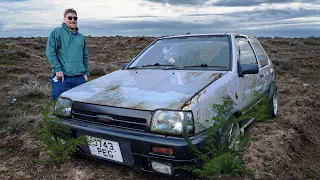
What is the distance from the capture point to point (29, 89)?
689cm

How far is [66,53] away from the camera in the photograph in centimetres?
393

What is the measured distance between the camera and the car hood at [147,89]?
2.43 meters

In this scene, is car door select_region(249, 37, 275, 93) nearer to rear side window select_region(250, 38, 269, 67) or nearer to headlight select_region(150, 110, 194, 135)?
rear side window select_region(250, 38, 269, 67)

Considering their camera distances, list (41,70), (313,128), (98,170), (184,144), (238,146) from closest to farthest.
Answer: (184,144), (238,146), (98,170), (313,128), (41,70)

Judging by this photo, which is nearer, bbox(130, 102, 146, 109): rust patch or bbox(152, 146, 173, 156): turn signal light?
bbox(152, 146, 173, 156): turn signal light

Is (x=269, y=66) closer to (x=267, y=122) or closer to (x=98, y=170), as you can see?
(x=267, y=122)

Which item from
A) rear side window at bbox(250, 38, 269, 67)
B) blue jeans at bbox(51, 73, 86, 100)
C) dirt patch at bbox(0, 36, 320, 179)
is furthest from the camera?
rear side window at bbox(250, 38, 269, 67)

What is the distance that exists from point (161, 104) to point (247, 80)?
1606mm

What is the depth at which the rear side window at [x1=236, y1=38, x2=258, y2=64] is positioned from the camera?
363 centimetres

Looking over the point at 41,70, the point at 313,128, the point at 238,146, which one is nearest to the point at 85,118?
the point at 238,146

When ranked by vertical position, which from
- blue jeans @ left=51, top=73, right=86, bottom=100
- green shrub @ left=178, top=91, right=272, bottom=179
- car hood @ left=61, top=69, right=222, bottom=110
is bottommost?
green shrub @ left=178, top=91, right=272, bottom=179

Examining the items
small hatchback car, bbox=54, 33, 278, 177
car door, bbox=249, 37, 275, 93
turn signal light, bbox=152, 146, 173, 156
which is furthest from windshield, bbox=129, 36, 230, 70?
turn signal light, bbox=152, 146, 173, 156

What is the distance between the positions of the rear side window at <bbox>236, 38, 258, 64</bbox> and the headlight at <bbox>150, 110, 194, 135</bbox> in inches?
61.3

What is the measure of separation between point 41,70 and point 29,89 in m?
4.98
